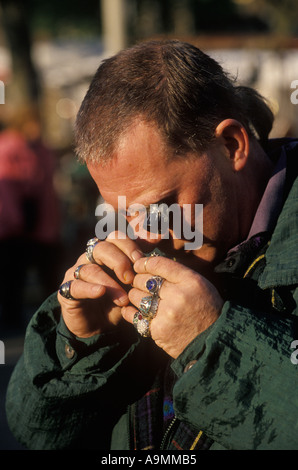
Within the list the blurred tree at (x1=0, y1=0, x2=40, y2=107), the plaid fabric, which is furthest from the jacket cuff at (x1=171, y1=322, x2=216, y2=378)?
the blurred tree at (x1=0, y1=0, x2=40, y2=107)

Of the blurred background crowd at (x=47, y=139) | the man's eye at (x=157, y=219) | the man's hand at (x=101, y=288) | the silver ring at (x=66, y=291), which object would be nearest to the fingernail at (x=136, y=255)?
the man's hand at (x=101, y=288)

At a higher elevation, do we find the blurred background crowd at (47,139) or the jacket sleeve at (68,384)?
the jacket sleeve at (68,384)

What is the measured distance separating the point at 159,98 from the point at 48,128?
44.9 ft

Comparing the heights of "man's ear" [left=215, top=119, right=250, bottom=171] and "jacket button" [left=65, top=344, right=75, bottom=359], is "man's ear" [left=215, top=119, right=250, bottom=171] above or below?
above

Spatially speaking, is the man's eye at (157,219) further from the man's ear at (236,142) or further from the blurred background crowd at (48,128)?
the blurred background crowd at (48,128)

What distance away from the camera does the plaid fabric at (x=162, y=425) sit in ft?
5.27

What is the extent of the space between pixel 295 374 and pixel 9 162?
516 cm

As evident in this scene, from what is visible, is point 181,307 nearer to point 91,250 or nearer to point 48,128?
point 91,250

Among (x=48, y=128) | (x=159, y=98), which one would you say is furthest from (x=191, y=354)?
(x=48, y=128)

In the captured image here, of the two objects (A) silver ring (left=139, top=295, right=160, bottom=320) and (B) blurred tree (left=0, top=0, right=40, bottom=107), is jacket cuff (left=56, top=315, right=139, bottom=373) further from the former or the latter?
(B) blurred tree (left=0, top=0, right=40, bottom=107)

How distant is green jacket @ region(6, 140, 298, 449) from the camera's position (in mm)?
1341

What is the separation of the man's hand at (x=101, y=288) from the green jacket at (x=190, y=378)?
0.05 m

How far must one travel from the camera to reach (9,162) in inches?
239
